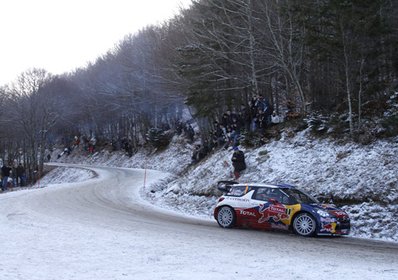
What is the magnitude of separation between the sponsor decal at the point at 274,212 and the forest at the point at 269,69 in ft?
22.6

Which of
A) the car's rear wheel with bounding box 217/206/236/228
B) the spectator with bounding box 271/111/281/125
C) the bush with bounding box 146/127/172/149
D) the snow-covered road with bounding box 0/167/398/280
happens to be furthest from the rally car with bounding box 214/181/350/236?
the bush with bounding box 146/127/172/149

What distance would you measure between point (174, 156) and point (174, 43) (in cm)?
1165

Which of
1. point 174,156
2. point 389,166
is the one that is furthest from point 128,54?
point 389,166

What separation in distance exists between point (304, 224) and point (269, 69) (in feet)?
60.0

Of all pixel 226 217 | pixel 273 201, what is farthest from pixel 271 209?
pixel 226 217

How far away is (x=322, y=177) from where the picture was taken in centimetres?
1778

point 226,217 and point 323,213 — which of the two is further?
point 226,217

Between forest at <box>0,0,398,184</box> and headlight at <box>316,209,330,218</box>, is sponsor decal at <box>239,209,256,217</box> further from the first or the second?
forest at <box>0,0,398,184</box>

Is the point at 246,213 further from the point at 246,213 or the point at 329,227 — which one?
the point at 329,227

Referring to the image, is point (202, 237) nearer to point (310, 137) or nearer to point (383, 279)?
point (383, 279)

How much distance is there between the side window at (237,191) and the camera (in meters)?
15.0

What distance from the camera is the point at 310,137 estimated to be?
850 inches

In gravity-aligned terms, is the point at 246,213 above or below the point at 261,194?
below

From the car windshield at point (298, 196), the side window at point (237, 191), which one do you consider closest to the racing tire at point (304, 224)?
the car windshield at point (298, 196)
